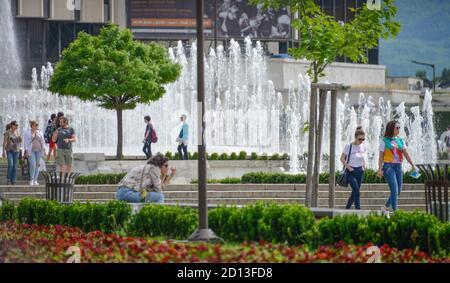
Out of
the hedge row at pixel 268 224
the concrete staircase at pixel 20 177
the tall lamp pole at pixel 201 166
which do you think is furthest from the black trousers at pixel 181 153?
the tall lamp pole at pixel 201 166

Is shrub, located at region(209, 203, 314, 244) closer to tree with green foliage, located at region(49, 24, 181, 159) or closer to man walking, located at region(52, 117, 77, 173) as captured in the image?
man walking, located at region(52, 117, 77, 173)

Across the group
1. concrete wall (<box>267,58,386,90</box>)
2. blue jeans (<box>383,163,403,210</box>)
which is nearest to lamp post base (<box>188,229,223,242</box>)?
blue jeans (<box>383,163,403,210</box>)

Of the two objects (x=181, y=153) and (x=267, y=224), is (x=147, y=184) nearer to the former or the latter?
(x=267, y=224)

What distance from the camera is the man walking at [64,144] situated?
27312mm

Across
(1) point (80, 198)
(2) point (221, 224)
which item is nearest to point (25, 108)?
(1) point (80, 198)

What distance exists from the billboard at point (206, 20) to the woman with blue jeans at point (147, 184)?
6876cm

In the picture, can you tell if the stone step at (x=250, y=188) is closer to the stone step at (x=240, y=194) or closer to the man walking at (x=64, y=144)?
the stone step at (x=240, y=194)

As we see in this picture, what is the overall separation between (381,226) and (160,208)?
2.92 meters

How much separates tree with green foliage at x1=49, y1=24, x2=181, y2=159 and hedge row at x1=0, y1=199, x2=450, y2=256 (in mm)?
19612

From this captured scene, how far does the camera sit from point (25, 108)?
65000 millimetres

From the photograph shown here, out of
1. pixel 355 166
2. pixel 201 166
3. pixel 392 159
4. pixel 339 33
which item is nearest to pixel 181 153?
pixel 355 166
